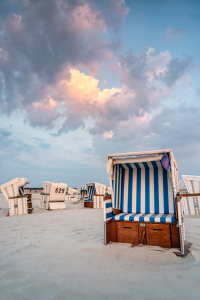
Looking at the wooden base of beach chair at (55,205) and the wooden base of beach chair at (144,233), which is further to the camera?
the wooden base of beach chair at (55,205)

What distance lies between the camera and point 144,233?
13.8ft

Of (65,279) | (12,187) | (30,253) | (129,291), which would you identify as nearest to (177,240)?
(129,291)

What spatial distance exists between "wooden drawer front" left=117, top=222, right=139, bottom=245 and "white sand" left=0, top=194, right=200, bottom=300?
0.22m

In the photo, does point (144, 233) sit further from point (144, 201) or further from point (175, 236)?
point (144, 201)

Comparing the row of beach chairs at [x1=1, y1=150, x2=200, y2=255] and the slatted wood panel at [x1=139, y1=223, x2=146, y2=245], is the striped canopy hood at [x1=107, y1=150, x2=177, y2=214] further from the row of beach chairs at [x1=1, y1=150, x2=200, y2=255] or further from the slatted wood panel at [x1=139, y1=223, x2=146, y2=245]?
the slatted wood panel at [x1=139, y1=223, x2=146, y2=245]

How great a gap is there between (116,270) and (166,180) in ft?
10.6

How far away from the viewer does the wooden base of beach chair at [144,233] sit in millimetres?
3982

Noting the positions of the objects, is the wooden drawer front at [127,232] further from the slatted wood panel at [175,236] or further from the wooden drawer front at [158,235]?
the slatted wood panel at [175,236]

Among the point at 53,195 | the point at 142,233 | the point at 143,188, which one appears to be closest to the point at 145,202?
the point at 143,188

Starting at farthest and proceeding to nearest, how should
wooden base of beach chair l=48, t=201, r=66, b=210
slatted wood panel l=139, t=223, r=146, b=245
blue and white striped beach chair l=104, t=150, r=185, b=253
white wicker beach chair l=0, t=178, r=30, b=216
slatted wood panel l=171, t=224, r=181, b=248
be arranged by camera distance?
wooden base of beach chair l=48, t=201, r=66, b=210 → white wicker beach chair l=0, t=178, r=30, b=216 → slatted wood panel l=139, t=223, r=146, b=245 → blue and white striped beach chair l=104, t=150, r=185, b=253 → slatted wood panel l=171, t=224, r=181, b=248

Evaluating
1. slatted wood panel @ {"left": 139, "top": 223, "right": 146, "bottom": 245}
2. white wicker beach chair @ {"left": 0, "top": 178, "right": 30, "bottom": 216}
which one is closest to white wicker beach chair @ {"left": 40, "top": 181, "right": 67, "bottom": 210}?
white wicker beach chair @ {"left": 0, "top": 178, "right": 30, "bottom": 216}

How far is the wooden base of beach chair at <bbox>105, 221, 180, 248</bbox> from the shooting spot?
3.98 meters

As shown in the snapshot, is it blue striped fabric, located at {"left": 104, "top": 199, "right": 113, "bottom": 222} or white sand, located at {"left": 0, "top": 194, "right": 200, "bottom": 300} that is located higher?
blue striped fabric, located at {"left": 104, "top": 199, "right": 113, "bottom": 222}

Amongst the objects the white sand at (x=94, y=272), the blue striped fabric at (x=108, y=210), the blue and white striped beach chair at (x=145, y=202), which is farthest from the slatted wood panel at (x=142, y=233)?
the blue striped fabric at (x=108, y=210)
